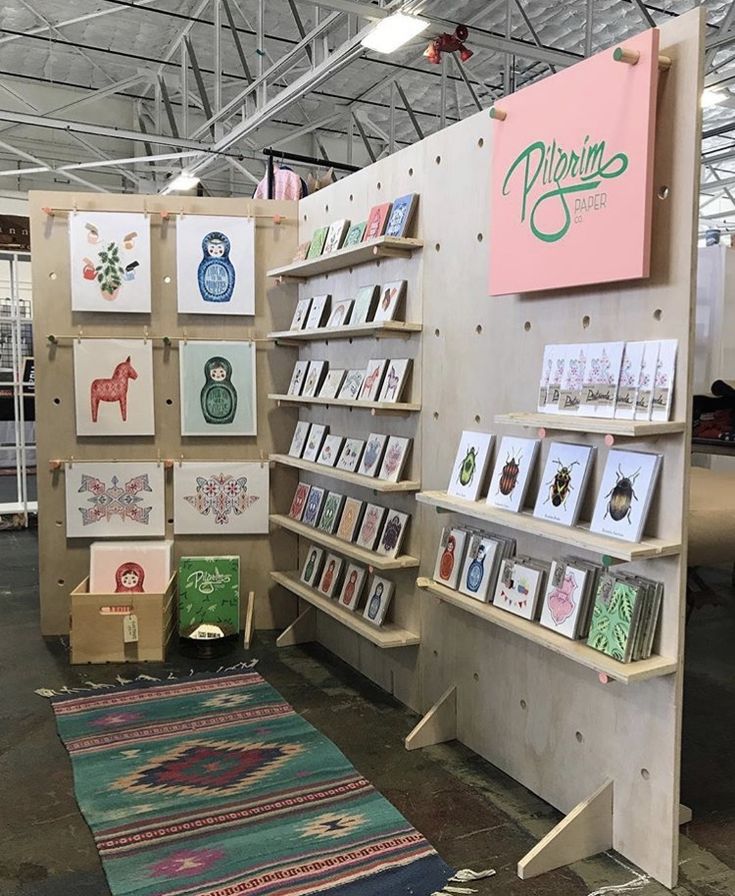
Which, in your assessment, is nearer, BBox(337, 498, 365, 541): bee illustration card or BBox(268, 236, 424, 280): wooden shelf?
BBox(268, 236, 424, 280): wooden shelf

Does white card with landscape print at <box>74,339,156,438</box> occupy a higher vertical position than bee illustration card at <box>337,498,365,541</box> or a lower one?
higher

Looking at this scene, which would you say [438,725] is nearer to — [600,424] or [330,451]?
[330,451]

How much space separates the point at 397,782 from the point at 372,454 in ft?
4.39

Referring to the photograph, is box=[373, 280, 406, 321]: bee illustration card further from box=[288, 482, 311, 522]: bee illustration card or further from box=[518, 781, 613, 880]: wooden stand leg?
box=[518, 781, 613, 880]: wooden stand leg

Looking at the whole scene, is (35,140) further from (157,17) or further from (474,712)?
(474,712)

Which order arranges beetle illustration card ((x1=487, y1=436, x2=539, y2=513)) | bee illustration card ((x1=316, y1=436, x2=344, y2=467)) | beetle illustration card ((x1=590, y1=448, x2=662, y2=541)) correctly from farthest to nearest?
1. bee illustration card ((x1=316, y1=436, x2=344, y2=467))
2. beetle illustration card ((x1=487, y1=436, x2=539, y2=513))
3. beetle illustration card ((x1=590, y1=448, x2=662, y2=541))

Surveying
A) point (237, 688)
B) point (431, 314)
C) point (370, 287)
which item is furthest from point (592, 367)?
point (237, 688)

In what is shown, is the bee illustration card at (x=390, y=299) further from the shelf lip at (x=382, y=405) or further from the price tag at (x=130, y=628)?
the price tag at (x=130, y=628)

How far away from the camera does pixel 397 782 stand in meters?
2.81

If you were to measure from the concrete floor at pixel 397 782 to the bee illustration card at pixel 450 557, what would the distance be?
672mm

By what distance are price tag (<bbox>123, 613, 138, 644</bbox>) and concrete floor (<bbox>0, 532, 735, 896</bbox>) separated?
0.14m

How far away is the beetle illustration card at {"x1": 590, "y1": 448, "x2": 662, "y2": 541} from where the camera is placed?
218 cm

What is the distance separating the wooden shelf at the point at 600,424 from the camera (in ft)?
6.79

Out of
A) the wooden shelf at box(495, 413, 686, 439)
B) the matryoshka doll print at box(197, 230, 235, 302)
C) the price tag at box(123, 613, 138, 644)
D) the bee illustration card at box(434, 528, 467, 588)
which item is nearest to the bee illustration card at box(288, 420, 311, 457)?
the matryoshka doll print at box(197, 230, 235, 302)
